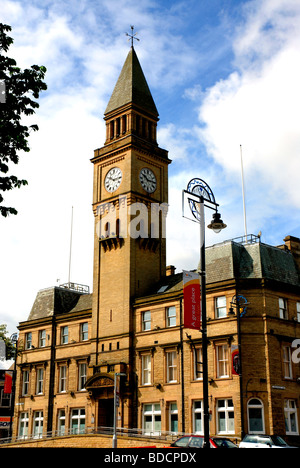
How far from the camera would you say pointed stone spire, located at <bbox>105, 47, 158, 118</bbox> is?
194 ft

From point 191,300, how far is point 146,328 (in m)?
20.7

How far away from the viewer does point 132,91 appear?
194 feet

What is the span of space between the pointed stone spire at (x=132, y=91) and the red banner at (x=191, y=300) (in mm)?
30472

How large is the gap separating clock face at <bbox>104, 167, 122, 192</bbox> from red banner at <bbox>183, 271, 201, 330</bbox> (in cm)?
2438

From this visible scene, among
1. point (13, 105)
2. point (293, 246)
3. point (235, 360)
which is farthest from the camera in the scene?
point (293, 246)

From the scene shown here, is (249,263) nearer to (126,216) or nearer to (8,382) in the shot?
(126,216)

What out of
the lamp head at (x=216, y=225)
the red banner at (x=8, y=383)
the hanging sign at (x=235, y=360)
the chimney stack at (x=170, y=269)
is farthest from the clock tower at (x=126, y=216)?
the lamp head at (x=216, y=225)

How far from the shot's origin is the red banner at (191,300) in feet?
83.5

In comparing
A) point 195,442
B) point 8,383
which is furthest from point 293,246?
point 8,383

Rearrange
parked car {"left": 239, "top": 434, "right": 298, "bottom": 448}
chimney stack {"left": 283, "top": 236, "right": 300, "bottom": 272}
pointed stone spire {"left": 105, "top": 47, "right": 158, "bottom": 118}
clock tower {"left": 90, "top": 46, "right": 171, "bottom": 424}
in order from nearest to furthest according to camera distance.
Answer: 1. parked car {"left": 239, "top": 434, "right": 298, "bottom": 448}
2. chimney stack {"left": 283, "top": 236, "right": 300, "bottom": 272}
3. clock tower {"left": 90, "top": 46, "right": 171, "bottom": 424}
4. pointed stone spire {"left": 105, "top": 47, "right": 158, "bottom": 118}

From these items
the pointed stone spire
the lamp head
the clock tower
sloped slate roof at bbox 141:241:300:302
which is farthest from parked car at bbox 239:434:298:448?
the pointed stone spire

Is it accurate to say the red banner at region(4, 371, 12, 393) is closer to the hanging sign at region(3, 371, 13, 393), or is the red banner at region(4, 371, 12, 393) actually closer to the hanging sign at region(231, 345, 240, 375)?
Result: the hanging sign at region(3, 371, 13, 393)

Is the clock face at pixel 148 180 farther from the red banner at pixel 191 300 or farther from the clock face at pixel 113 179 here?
the red banner at pixel 191 300
